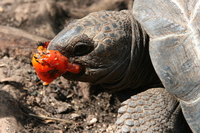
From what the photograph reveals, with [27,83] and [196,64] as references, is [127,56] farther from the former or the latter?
[27,83]

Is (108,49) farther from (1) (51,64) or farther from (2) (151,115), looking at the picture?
(2) (151,115)

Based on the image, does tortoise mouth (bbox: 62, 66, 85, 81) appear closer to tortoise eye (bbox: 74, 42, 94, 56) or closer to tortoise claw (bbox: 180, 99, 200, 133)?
tortoise eye (bbox: 74, 42, 94, 56)

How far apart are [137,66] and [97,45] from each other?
632mm

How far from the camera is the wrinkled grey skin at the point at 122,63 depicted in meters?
3.01

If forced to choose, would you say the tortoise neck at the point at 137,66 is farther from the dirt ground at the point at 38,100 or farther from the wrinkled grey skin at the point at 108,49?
the dirt ground at the point at 38,100

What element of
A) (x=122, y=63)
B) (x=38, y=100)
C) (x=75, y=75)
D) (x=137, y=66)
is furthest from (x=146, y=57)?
(x=38, y=100)

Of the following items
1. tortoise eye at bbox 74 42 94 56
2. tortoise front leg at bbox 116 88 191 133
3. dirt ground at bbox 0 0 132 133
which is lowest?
dirt ground at bbox 0 0 132 133

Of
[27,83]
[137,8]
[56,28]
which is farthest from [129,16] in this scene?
[56,28]

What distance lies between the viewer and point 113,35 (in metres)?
3.22

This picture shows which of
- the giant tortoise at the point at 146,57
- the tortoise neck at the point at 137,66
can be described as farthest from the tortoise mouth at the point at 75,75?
the tortoise neck at the point at 137,66

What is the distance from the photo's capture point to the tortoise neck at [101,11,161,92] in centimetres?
336

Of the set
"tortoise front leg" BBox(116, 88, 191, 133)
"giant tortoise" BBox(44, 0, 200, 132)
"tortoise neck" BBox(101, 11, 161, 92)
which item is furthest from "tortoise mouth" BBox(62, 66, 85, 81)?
"tortoise front leg" BBox(116, 88, 191, 133)

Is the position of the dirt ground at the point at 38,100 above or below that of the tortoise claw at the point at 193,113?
below

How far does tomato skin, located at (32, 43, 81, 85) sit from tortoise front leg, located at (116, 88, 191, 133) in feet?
2.65
